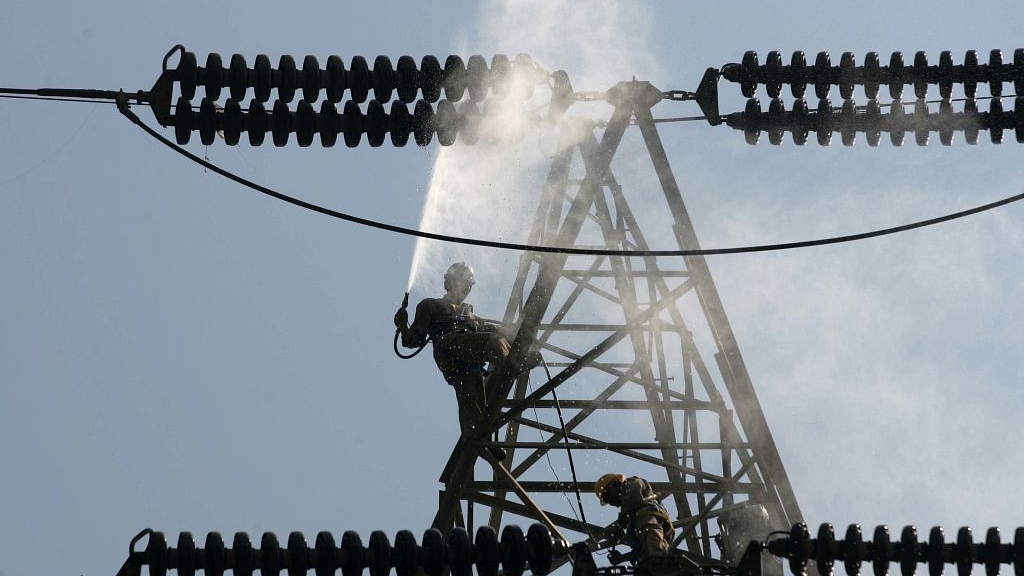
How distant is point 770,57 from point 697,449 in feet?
11.6

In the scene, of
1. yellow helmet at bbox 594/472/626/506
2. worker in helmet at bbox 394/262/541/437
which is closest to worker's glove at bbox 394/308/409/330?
worker in helmet at bbox 394/262/541/437

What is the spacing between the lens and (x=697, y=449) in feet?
62.0

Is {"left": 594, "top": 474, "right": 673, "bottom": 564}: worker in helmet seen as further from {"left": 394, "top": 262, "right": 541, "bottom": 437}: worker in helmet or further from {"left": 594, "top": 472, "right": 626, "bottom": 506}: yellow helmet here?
{"left": 394, "top": 262, "right": 541, "bottom": 437}: worker in helmet

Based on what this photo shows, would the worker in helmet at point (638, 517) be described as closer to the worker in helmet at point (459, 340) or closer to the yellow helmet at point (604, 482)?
the yellow helmet at point (604, 482)

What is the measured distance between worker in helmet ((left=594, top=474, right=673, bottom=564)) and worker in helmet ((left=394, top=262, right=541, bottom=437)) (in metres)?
2.53

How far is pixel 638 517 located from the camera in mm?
16078

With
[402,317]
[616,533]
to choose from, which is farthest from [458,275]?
[616,533]

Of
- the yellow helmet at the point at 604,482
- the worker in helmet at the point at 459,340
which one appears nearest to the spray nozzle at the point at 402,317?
the worker in helmet at the point at 459,340

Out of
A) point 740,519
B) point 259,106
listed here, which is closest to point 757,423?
point 740,519

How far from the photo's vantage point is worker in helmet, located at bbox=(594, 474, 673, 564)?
15742mm

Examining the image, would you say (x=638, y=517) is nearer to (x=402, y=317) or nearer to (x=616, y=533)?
(x=616, y=533)

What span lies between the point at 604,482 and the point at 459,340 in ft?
10.7

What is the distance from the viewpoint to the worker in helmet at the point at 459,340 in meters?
19.6

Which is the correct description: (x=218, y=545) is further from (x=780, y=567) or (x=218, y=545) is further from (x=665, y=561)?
(x=780, y=567)
